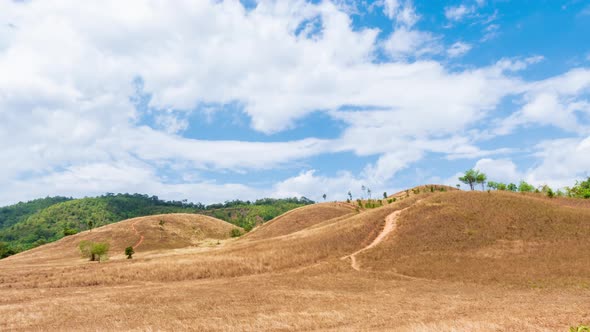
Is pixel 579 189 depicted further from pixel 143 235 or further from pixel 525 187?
pixel 143 235

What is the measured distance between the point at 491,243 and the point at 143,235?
339 feet

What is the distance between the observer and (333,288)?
128 feet

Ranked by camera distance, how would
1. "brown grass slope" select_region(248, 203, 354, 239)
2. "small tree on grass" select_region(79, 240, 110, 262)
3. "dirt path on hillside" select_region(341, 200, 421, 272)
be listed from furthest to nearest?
"brown grass slope" select_region(248, 203, 354, 239)
"small tree on grass" select_region(79, 240, 110, 262)
"dirt path on hillside" select_region(341, 200, 421, 272)

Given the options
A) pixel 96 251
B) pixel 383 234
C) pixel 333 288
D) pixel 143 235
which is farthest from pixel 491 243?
pixel 143 235

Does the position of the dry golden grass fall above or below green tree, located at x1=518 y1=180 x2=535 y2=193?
below

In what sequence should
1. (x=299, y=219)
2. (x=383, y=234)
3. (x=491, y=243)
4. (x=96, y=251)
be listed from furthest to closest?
(x=299, y=219) → (x=96, y=251) → (x=383, y=234) → (x=491, y=243)

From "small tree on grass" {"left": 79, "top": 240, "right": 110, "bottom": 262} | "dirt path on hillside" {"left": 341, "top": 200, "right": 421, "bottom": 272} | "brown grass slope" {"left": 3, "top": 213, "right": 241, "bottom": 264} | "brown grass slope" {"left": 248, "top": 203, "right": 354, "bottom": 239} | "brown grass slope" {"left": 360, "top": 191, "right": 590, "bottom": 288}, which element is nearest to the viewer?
"brown grass slope" {"left": 360, "top": 191, "right": 590, "bottom": 288}

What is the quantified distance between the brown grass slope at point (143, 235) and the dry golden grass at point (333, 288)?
5501cm

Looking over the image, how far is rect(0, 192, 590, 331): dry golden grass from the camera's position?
24578 mm

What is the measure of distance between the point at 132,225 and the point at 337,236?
91.4m

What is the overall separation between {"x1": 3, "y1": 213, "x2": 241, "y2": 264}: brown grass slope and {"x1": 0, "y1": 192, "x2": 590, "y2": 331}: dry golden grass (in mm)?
55012

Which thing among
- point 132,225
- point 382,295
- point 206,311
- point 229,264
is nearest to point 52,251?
point 132,225

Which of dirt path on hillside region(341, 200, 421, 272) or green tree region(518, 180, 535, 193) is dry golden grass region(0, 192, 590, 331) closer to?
dirt path on hillside region(341, 200, 421, 272)

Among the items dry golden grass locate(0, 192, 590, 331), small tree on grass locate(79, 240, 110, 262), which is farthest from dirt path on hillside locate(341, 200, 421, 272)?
small tree on grass locate(79, 240, 110, 262)
